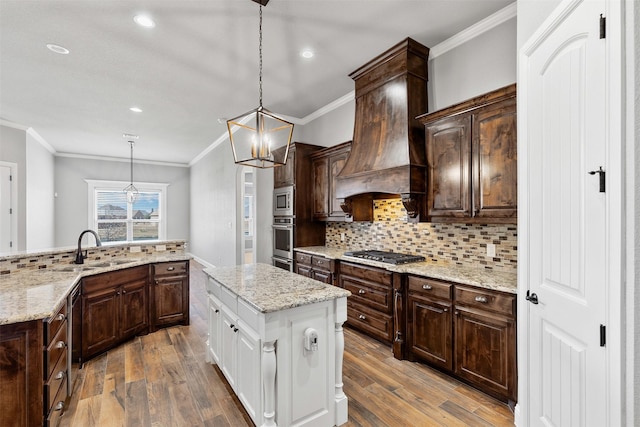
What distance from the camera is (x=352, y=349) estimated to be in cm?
301

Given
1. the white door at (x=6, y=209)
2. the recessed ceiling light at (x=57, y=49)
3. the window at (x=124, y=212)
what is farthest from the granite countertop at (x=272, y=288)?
the window at (x=124, y=212)

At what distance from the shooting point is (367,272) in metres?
3.12

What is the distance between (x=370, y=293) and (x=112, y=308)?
8.77 ft

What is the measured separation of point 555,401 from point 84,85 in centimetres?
546

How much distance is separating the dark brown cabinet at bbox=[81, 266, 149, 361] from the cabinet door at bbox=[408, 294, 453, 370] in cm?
296

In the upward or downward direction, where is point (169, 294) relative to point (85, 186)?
downward

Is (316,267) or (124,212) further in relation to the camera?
(124,212)

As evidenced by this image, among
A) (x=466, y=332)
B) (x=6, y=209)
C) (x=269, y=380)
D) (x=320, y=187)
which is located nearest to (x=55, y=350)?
(x=269, y=380)

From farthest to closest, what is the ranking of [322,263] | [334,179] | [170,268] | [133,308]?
[334,179]
[322,263]
[170,268]
[133,308]

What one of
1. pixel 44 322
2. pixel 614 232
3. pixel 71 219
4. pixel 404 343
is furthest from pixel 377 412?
pixel 71 219

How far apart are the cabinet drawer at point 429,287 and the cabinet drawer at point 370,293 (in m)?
0.27

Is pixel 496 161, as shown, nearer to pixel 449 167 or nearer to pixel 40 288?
pixel 449 167

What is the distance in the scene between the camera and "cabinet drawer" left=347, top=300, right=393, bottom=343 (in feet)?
9.62

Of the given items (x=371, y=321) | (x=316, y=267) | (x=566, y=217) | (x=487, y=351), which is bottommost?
(x=371, y=321)
